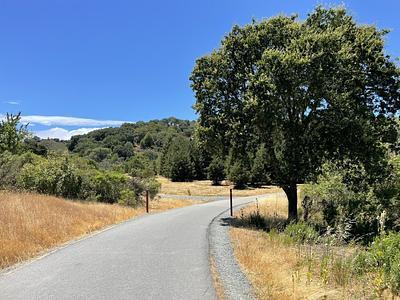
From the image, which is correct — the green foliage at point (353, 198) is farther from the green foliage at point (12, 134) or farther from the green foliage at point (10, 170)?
the green foliage at point (12, 134)

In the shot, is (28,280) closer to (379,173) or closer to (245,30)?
(245,30)

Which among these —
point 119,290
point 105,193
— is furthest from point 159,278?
point 105,193

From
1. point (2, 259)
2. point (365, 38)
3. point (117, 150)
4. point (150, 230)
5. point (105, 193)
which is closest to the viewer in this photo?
point (2, 259)

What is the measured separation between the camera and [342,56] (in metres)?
17.6

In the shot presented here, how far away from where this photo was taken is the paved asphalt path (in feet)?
24.1

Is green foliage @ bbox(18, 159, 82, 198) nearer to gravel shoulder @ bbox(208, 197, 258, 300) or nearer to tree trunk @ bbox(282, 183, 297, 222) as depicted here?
tree trunk @ bbox(282, 183, 297, 222)

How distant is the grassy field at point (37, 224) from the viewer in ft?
36.3

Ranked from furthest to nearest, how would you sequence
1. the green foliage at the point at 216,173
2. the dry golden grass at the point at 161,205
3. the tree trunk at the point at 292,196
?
the green foliage at the point at 216,173, the dry golden grass at the point at 161,205, the tree trunk at the point at 292,196

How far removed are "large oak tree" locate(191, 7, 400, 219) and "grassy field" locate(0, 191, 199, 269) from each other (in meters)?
6.43

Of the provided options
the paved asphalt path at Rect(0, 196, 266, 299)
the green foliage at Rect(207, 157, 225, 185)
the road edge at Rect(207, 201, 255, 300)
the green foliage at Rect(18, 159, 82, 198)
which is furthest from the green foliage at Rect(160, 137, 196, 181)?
the paved asphalt path at Rect(0, 196, 266, 299)

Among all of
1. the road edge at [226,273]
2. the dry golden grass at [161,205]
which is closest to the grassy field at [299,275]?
the road edge at [226,273]

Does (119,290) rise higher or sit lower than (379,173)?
lower

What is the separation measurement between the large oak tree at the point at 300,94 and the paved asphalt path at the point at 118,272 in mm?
7105

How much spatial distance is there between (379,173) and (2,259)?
54.1 feet
